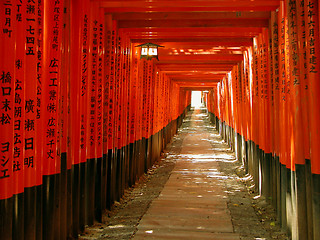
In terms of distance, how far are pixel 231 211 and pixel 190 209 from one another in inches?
30.4

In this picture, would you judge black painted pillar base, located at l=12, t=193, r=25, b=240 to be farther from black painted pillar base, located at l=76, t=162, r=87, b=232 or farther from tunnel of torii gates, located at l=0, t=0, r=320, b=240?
black painted pillar base, located at l=76, t=162, r=87, b=232

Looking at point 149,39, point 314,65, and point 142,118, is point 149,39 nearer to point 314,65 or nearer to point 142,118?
point 142,118

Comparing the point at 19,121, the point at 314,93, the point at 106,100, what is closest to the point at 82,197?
the point at 106,100

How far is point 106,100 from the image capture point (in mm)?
6188

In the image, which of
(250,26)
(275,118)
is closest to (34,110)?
(275,118)

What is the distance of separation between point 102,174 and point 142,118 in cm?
419

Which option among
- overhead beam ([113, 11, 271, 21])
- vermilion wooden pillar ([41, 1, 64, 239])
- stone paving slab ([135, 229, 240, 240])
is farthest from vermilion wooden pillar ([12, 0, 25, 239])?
overhead beam ([113, 11, 271, 21])

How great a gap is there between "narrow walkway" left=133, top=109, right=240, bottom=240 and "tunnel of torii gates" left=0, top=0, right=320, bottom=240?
2.99 feet

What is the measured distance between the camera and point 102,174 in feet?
19.8

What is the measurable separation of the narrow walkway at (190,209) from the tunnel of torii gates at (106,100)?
2.99ft

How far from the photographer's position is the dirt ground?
530 cm

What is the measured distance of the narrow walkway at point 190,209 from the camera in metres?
5.25

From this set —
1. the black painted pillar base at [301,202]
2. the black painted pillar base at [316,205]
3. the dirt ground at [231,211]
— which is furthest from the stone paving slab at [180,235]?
the black painted pillar base at [316,205]

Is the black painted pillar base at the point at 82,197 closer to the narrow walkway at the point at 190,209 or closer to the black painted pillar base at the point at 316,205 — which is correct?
the narrow walkway at the point at 190,209
